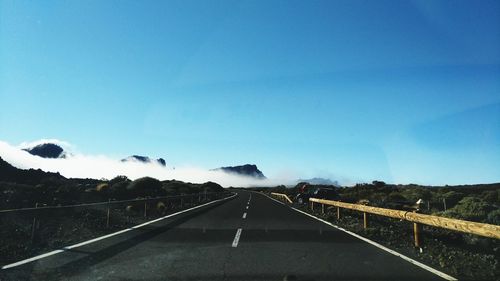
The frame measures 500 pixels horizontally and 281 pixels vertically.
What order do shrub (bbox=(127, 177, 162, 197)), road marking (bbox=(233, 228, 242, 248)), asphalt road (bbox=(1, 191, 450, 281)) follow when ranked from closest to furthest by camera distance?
asphalt road (bbox=(1, 191, 450, 281)) < road marking (bbox=(233, 228, 242, 248)) < shrub (bbox=(127, 177, 162, 197))

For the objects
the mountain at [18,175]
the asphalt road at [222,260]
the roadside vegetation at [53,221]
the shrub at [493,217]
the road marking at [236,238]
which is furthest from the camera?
the mountain at [18,175]

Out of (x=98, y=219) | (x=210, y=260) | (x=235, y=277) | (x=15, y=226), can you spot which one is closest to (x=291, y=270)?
(x=235, y=277)

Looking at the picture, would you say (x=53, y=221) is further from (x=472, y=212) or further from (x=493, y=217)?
(x=472, y=212)

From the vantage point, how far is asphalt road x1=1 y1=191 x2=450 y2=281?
24.8 feet

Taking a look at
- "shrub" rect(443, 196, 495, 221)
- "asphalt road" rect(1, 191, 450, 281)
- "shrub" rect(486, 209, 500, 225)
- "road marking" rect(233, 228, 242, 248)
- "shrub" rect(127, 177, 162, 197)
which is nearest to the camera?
"asphalt road" rect(1, 191, 450, 281)

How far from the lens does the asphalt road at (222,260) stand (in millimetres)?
7566

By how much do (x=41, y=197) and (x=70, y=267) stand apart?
21.0 m

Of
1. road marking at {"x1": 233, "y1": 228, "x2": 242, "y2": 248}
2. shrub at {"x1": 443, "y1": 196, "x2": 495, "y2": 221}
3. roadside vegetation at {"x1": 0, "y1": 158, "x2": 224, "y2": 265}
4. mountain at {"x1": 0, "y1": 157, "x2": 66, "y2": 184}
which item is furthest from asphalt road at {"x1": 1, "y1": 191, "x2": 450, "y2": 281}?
mountain at {"x1": 0, "y1": 157, "x2": 66, "y2": 184}

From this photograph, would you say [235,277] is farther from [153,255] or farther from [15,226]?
[15,226]

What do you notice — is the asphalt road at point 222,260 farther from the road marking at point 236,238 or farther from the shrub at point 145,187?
the shrub at point 145,187

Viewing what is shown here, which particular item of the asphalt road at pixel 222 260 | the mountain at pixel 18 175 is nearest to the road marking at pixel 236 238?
the asphalt road at pixel 222 260

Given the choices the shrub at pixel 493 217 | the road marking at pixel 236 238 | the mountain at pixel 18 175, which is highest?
the mountain at pixel 18 175

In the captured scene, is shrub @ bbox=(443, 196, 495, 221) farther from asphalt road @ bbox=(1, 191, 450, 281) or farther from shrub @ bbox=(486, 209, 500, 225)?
asphalt road @ bbox=(1, 191, 450, 281)

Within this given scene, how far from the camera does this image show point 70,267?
8.18m
